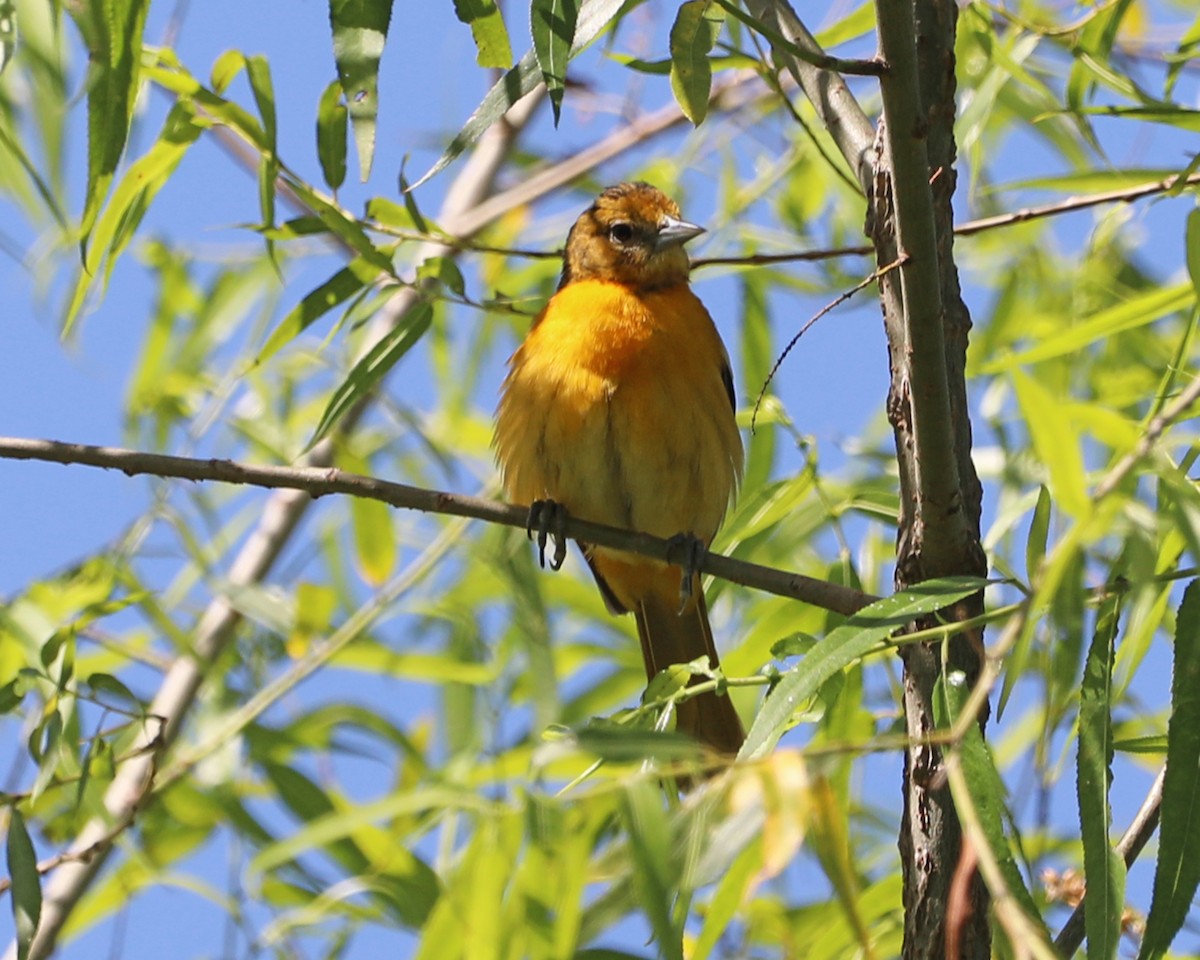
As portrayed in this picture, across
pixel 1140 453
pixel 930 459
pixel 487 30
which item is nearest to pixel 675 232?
pixel 930 459

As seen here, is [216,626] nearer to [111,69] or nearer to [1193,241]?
[111,69]

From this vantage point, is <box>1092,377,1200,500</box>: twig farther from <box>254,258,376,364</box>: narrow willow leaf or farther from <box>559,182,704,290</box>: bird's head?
<box>559,182,704,290</box>: bird's head

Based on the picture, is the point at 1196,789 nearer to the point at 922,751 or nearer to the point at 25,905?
the point at 922,751

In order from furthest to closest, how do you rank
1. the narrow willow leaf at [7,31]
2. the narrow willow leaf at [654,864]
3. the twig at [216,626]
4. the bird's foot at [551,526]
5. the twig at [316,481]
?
the twig at [216,626] < the bird's foot at [551,526] < the twig at [316,481] < the narrow willow leaf at [7,31] < the narrow willow leaf at [654,864]

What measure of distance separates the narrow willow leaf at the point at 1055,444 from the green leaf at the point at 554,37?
2.98 feet

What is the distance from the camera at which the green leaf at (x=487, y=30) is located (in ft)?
8.33

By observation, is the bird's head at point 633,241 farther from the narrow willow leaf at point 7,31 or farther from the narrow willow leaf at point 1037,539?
the narrow willow leaf at point 7,31

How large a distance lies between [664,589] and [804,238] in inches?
47.0

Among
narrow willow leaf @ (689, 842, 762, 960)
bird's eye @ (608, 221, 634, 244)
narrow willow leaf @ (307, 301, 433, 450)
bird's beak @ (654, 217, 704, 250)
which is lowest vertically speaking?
narrow willow leaf @ (689, 842, 762, 960)

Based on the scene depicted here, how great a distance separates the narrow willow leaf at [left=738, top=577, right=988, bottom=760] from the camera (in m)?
2.43

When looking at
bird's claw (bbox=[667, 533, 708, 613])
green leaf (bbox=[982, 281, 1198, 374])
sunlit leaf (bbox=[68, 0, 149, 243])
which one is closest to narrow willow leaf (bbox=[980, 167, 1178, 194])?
green leaf (bbox=[982, 281, 1198, 374])

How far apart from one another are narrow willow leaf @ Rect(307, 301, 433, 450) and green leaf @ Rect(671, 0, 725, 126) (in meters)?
1.19

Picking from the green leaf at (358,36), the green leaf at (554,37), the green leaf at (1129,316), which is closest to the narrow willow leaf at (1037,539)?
the green leaf at (1129,316)

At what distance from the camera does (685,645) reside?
5.07 m
